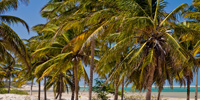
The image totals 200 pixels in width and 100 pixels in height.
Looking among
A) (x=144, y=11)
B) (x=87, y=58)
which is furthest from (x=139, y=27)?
(x=87, y=58)

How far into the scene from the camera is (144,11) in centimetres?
1120

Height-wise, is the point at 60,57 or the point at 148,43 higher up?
the point at 148,43

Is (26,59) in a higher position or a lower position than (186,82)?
higher

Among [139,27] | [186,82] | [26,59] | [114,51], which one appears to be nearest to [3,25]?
[26,59]

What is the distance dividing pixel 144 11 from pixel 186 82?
9.83m

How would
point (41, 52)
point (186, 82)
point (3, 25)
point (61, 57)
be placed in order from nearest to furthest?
point (3, 25) → point (61, 57) → point (41, 52) → point (186, 82)

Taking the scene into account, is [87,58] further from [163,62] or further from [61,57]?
[163,62]

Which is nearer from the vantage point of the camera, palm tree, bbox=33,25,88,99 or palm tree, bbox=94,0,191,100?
palm tree, bbox=94,0,191,100

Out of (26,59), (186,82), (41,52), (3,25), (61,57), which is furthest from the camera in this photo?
(186,82)

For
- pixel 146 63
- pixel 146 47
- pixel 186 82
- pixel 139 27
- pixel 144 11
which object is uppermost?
pixel 144 11

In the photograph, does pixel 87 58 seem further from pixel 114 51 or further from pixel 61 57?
pixel 114 51

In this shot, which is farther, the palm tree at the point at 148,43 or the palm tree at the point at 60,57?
the palm tree at the point at 60,57

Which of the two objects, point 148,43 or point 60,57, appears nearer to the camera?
point 148,43

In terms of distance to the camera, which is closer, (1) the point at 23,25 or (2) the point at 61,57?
(1) the point at 23,25
